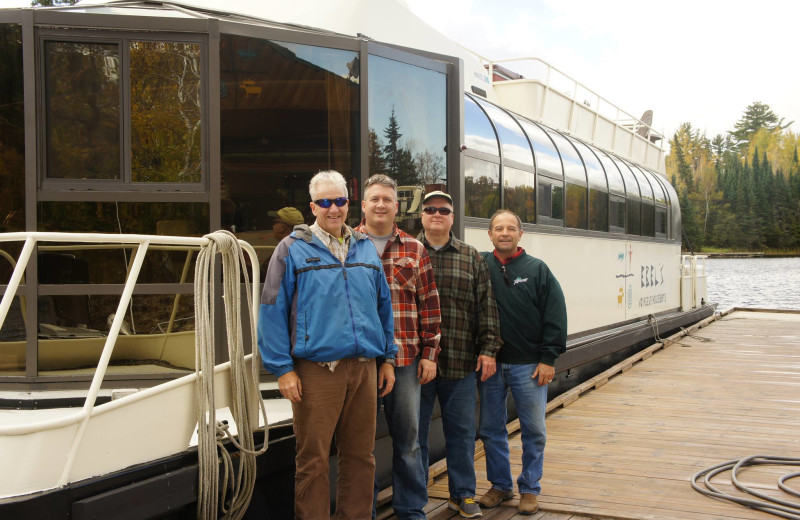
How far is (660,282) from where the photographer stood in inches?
557

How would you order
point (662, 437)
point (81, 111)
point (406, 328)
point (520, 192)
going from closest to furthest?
point (406, 328) < point (81, 111) < point (662, 437) < point (520, 192)

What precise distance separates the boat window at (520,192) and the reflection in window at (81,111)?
433cm

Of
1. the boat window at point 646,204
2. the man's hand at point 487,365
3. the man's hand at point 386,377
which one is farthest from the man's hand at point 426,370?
the boat window at point 646,204

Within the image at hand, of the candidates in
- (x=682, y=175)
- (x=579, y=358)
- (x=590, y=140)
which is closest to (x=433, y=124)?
(x=579, y=358)

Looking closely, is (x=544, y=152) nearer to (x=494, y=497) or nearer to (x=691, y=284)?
(x=494, y=497)

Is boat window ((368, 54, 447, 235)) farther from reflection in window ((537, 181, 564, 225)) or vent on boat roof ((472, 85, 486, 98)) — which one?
reflection in window ((537, 181, 564, 225))

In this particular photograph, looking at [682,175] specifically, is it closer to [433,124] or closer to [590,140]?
[590,140]

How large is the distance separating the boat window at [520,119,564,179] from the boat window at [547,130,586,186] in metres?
0.19

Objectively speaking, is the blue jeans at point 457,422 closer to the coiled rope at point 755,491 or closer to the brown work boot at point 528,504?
the brown work boot at point 528,504

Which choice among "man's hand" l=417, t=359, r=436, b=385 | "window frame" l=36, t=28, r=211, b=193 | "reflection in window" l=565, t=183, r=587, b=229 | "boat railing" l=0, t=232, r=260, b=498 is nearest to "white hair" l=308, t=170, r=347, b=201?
"boat railing" l=0, t=232, r=260, b=498

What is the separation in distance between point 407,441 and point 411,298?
0.77 m

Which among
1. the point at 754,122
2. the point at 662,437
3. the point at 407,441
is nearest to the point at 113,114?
the point at 407,441

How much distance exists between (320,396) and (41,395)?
1707 mm

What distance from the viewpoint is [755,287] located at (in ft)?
163
